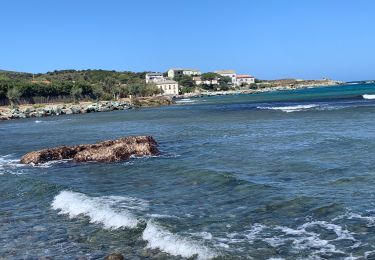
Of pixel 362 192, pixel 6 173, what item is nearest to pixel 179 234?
pixel 362 192

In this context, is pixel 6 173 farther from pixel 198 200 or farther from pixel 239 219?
pixel 239 219

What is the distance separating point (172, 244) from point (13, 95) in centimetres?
12307

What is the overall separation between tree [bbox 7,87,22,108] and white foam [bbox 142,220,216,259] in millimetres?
119230

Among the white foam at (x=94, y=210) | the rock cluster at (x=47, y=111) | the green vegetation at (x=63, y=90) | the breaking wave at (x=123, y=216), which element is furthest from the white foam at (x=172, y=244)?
the green vegetation at (x=63, y=90)

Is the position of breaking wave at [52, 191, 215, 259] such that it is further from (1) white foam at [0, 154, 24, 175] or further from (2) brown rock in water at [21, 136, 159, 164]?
(2) brown rock in water at [21, 136, 159, 164]

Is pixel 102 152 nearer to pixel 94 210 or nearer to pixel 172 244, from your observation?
pixel 94 210

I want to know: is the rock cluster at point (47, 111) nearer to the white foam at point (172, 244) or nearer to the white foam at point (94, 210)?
the white foam at point (94, 210)

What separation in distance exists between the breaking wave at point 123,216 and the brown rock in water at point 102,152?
847 centimetres

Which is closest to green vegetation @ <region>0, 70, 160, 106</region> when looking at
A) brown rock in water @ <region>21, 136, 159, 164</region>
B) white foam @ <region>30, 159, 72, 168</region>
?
brown rock in water @ <region>21, 136, 159, 164</region>

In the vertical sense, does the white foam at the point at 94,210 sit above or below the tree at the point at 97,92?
below

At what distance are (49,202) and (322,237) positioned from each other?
35.7 ft

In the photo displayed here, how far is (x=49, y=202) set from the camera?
18.8 metres

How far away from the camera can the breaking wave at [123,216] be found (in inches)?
480

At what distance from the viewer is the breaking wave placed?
1220 centimetres
